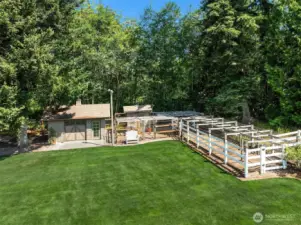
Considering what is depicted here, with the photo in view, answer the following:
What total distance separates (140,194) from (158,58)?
1865 centimetres

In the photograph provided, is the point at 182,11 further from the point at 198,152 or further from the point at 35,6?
the point at 198,152

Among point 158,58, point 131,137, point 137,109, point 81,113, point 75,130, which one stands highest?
point 158,58

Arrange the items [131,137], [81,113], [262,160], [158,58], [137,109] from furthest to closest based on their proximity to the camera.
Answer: [158,58] → [137,109] → [81,113] → [131,137] → [262,160]

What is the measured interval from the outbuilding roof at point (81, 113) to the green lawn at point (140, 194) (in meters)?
6.25

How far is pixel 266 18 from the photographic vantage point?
57.9ft

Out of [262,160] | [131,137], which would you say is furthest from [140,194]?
[131,137]

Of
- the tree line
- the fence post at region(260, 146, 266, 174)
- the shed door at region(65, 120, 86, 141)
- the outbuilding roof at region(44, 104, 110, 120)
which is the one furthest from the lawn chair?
the fence post at region(260, 146, 266, 174)

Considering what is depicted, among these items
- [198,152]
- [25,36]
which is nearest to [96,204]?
[198,152]

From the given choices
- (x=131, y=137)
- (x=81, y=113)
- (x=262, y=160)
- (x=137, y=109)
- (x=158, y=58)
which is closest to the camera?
(x=262, y=160)

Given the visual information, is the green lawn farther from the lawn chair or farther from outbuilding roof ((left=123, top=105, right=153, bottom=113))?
outbuilding roof ((left=123, top=105, right=153, bottom=113))

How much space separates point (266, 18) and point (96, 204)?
17.6m

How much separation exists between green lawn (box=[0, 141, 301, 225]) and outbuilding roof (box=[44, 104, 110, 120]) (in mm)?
6250

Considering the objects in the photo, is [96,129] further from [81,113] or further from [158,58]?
[158,58]

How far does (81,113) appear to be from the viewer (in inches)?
757
